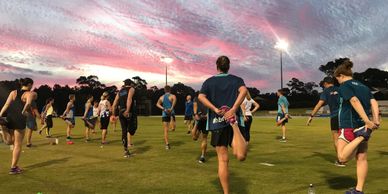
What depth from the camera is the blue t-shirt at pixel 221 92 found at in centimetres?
560

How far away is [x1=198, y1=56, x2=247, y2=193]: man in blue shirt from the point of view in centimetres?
543

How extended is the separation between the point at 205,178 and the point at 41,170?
13.4 feet

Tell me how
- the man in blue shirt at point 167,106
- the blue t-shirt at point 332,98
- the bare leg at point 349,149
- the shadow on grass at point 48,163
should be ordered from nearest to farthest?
the bare leg at point 349,149, the blue t-shirt at point 332,98, the shadow on grass at point 48,163, the man in blue shirt at point 167,106

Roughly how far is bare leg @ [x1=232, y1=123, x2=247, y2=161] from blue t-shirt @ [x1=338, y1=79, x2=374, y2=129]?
1691 mm

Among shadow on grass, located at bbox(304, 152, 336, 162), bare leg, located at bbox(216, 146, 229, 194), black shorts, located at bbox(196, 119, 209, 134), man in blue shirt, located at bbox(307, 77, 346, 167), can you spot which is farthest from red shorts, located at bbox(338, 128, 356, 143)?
shadow on grass, located at bbox(304, 152, 336, 162)

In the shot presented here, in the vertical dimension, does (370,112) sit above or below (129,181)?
above

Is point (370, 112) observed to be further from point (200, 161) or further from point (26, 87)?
point (26, 87)

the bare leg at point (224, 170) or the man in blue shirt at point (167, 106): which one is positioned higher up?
the man in blue shirt at point (167, 106)

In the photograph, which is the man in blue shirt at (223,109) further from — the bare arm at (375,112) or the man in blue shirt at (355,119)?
the bare arm at (375,112)

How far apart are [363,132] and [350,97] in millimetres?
560

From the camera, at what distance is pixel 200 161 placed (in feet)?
31.5

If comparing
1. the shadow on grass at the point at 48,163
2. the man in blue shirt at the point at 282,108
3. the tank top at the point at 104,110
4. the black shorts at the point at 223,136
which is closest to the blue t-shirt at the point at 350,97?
the black shorts at the point at 223,136

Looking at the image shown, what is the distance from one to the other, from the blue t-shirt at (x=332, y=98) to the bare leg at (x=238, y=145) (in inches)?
177

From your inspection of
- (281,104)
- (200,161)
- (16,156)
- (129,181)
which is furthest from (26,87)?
(281,104)
